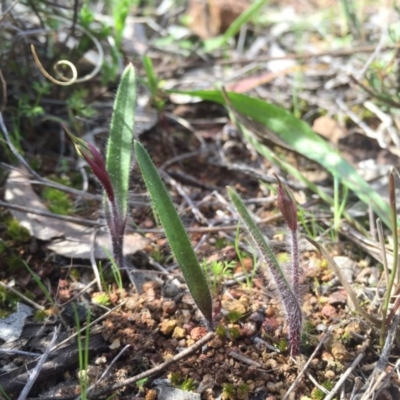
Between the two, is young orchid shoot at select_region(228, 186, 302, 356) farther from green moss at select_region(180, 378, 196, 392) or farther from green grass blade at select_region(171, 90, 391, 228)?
green grass blade at select_region(171, 90, 391, 228)

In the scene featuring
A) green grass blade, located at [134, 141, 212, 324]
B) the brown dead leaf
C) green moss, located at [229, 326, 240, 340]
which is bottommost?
green moss, located at [229, 326, 240, 340]

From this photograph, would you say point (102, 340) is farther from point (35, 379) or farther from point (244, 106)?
point (244, 106)

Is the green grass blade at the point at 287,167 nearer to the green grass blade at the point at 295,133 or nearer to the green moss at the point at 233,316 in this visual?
the green grass blade at the point at 295,133

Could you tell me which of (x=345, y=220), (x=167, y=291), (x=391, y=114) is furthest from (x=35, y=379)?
(x=391, y=114)

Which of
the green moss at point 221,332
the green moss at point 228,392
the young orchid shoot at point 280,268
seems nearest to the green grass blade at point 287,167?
the young orchid shoot at point 280,268

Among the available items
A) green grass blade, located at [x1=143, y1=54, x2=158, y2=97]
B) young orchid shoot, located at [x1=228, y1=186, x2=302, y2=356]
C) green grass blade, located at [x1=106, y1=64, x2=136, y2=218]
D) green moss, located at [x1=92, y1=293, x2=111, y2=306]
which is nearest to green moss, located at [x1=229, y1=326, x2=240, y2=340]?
young orchid shoot, located at [x1=228, y1=186, x2=302, y2=356]
